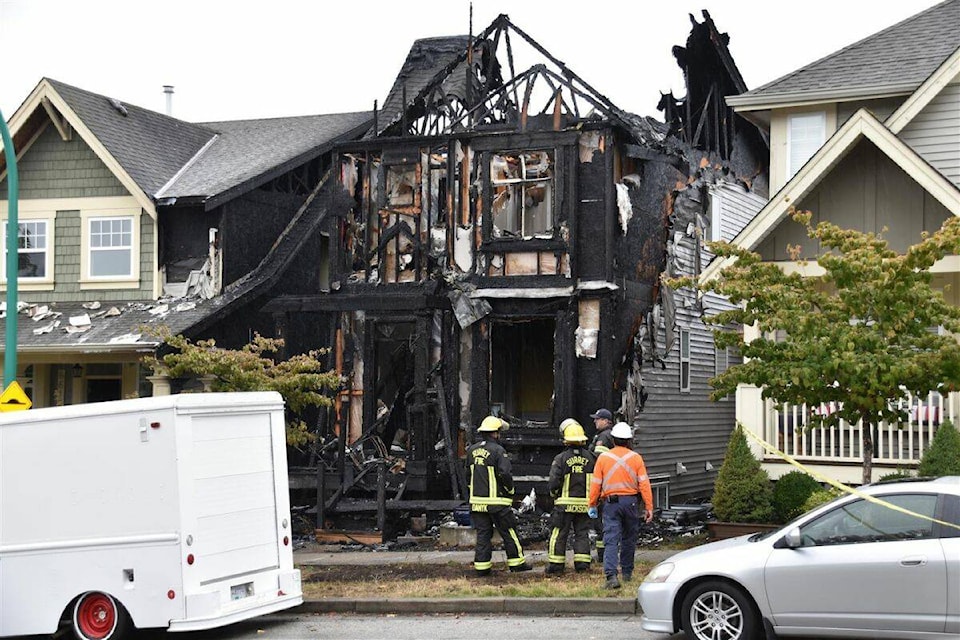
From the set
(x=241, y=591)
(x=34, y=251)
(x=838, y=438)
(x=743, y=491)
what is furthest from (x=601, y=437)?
(x=34, y=251)

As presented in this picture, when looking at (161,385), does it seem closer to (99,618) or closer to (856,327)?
(99,618)

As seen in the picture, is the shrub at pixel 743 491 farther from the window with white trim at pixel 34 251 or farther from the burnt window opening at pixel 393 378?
the window with white trim at pixel 34 251

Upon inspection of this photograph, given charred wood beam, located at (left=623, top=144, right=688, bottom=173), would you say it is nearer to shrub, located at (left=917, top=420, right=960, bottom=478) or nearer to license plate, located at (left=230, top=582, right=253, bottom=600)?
shrub, located at (left=917, top=420, right=960, bottom=478)

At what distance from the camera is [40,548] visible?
11.8 m

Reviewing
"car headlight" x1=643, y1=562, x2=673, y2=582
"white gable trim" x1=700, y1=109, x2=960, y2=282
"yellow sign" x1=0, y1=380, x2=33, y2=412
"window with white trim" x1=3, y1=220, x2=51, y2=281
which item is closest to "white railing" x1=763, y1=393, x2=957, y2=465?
"white gable trim" x1=700, y1=109, x2=960, y2=282

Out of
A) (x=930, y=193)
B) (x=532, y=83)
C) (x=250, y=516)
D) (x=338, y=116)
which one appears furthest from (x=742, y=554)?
(x=338, y=116)

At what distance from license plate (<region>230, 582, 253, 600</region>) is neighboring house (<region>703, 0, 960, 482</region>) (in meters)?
6.89

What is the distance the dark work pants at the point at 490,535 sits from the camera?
14.3 m

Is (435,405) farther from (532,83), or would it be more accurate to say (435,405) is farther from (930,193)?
(930,193)

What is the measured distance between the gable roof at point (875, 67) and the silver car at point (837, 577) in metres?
10.2

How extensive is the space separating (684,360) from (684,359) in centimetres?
2

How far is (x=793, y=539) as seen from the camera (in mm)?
10195

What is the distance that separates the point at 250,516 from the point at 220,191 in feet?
38.4

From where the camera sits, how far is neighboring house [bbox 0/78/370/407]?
75.3ft
